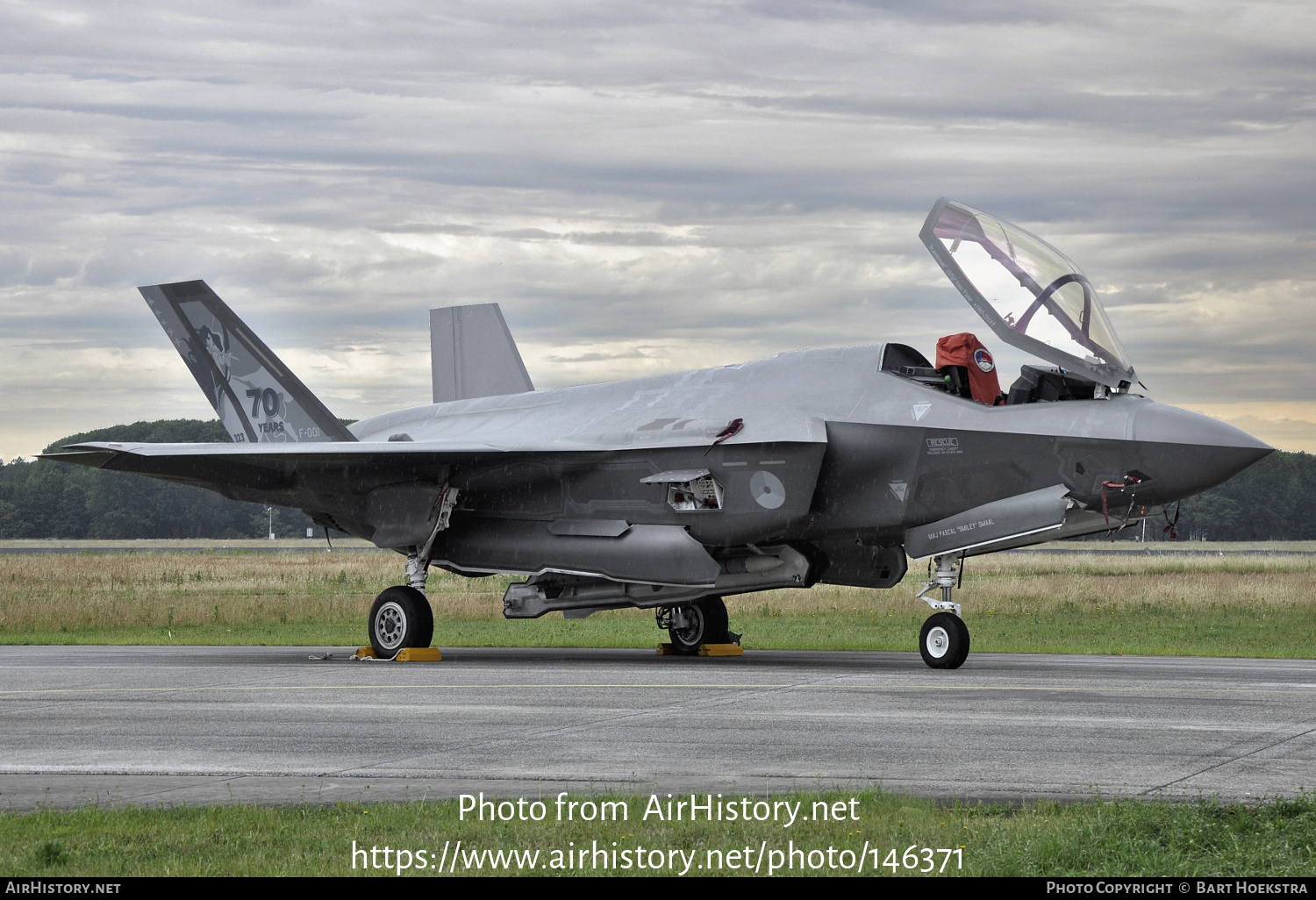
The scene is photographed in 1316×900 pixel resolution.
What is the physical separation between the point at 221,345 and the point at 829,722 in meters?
14.7

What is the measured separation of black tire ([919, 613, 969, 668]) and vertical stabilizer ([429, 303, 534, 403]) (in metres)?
10.2

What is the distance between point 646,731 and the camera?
993cm

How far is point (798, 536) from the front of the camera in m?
16.8

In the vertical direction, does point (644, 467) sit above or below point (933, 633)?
above

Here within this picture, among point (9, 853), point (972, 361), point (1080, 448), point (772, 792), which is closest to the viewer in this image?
point (9, 853)

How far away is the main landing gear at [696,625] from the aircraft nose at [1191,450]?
672cm

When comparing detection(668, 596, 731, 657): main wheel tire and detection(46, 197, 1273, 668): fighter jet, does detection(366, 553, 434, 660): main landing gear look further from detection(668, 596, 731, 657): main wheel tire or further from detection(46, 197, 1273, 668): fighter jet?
detection(668, 596, 731, 657): main wheel tire

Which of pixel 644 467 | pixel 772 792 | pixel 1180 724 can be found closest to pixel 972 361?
pixel 644 467

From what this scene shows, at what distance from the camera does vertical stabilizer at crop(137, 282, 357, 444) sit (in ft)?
71.1

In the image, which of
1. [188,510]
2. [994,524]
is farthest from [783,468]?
[188,510]

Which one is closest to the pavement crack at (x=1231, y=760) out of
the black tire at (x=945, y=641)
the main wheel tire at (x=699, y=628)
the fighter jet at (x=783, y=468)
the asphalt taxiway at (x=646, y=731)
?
the asphalt taxiway at (x=646, y=731)

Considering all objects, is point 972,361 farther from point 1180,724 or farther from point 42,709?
point 42,709

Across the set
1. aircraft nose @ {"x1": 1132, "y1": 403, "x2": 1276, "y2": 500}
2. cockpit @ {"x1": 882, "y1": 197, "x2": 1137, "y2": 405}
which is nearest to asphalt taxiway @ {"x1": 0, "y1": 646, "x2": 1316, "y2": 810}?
aircraft nose @ {"x1": 1132, "y1": 403, "x2": 1276, "y2": 500}

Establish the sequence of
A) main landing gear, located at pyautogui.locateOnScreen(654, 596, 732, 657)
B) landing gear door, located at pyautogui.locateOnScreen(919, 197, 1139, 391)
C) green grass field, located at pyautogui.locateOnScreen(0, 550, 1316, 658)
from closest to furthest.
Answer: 1. landing gear door, located at pyautogui.locateOnScreen(919, 197, 1139, 391)
2. main landing gear, located at pyautogui.locateOnScreen(654, 596, 732, 657)
3. green grass field, located at pyautogui.locateOnScreen(0, 550, 1316, 658)
